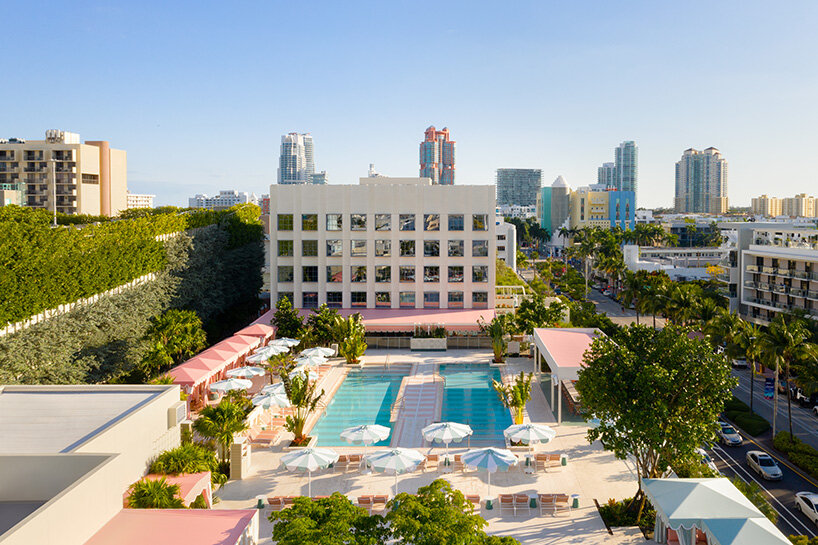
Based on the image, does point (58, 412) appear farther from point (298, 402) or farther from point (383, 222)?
point (383, 222)

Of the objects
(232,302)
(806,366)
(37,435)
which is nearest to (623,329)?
(806,366)

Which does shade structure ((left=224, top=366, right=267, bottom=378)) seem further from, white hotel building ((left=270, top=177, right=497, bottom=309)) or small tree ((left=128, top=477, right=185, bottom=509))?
small tree ((left=128, top=477, right=185, bottom=509))

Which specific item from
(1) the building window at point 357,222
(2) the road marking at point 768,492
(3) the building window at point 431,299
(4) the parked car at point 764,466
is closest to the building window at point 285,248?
(1) the building window at point 357,222

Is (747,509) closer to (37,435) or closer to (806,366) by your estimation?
(806,366)

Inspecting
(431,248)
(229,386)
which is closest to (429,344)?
(431,248)

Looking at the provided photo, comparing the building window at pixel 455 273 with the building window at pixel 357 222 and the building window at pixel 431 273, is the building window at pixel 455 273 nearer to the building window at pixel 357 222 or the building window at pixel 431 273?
the building window at pixel 431 273

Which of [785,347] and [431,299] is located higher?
[431,299]

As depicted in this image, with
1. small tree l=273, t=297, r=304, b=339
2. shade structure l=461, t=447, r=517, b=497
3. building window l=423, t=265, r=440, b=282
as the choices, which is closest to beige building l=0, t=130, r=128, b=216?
small tree l=273, t=297, r=304, b=339
